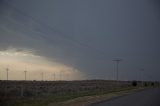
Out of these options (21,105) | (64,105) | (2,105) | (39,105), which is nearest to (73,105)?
(64,105)

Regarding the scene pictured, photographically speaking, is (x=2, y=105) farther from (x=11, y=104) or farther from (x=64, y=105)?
(x=64, y=105)

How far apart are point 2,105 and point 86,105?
6.46 meters

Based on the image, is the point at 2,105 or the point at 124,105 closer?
the point at 124,105

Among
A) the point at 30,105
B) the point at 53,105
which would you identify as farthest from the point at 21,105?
the point at 53,105

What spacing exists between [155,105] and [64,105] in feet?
22.1

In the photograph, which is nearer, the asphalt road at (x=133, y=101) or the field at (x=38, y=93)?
the asphalt road at (x=133, y=101)

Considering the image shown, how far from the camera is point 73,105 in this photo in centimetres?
2333

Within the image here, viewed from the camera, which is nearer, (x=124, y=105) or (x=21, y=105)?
(x=124, y=105)

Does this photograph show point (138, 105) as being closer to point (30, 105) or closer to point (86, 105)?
point (86, 105)

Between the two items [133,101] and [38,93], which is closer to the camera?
[133,101]

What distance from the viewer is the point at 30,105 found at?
23422 mm

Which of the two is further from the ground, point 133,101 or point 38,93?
point 133,101

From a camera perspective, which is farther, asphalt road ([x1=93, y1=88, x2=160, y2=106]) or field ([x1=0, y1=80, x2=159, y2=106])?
Result: field ([x1=0, y1=80, x2=159, y2=106])

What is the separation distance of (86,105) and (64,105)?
65.8 inches
